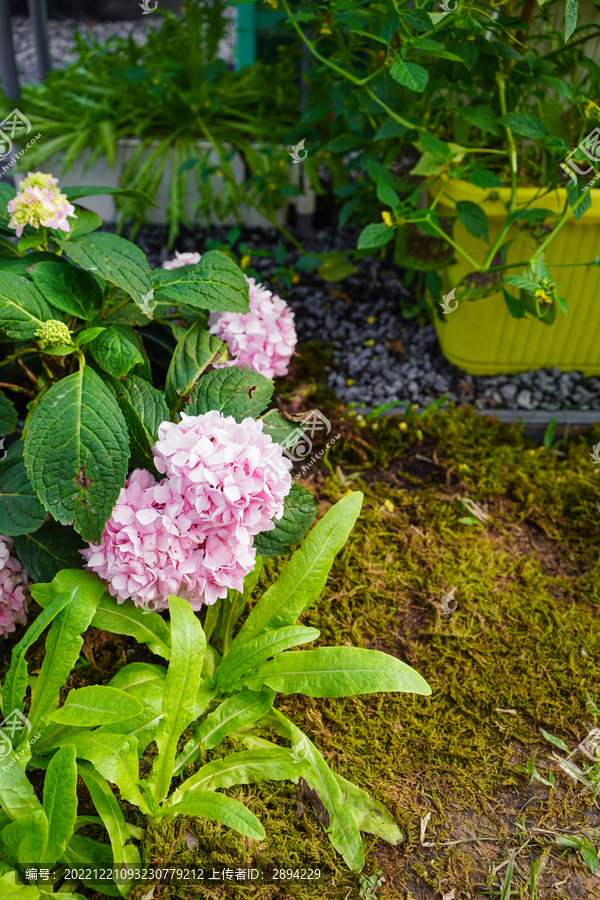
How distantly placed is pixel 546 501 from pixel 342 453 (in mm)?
579

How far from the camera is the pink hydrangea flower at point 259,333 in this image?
1460mm

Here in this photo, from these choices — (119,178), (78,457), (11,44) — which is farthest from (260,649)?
(11,44)

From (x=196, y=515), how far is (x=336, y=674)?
0.37 m

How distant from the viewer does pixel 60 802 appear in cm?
90

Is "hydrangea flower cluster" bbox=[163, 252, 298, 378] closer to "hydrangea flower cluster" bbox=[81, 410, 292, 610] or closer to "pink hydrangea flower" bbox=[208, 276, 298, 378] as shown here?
"pink hydrangea flower" bbox=[208, 276, 298, 378]

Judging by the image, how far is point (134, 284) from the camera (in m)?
1.16

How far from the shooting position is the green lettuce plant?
1553 mm

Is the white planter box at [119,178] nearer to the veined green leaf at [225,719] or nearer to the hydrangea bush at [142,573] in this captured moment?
the hydrangea bush at [142,573]

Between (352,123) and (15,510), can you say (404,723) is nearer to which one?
(15,510)

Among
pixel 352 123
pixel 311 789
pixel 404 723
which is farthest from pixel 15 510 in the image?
pixel 352 123

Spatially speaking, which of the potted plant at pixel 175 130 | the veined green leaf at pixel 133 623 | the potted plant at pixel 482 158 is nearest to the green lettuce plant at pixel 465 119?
the potted plant at pixel 482 158

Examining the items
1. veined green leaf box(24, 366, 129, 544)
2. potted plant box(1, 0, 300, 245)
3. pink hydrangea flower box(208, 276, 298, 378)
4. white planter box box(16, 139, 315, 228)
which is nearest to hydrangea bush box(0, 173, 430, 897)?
veined green leaf box(24, 366, 129, 544)

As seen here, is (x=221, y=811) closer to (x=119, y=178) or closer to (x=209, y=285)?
(x=209, y=285)

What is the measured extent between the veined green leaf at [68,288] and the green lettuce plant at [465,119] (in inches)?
29.8
